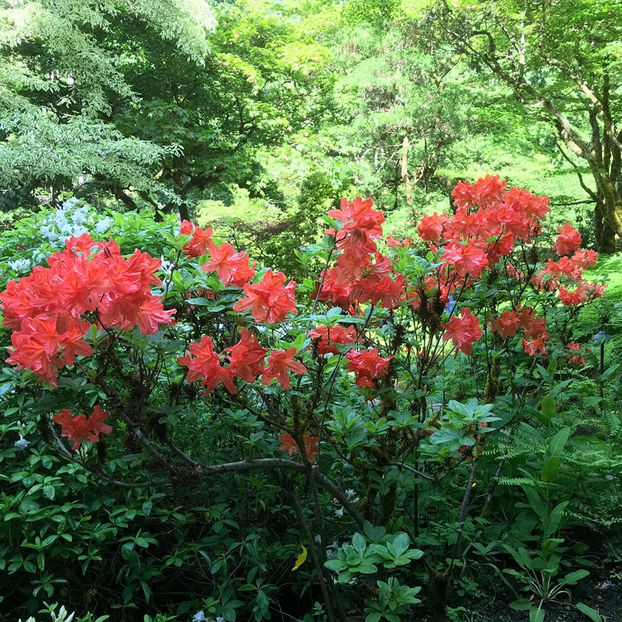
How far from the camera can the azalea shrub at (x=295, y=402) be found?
3.91ft

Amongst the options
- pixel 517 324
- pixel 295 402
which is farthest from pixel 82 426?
pixel 517 324

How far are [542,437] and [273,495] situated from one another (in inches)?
35.1

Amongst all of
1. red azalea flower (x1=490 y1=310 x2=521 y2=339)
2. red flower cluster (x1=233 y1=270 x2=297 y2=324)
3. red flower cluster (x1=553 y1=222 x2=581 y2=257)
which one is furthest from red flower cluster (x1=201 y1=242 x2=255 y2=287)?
red flower cluster (x1=553 y1=222 x2=581 y2=257)

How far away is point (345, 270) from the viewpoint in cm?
137

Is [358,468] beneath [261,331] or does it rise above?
beneath

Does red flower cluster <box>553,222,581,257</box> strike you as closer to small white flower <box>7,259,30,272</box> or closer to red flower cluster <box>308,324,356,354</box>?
red flower cluster <box>308,324,356,354</box>

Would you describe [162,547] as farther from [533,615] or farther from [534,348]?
[534,348]

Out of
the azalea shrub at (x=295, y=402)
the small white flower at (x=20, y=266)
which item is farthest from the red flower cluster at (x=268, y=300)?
the small white flower at (x=20, y=266)

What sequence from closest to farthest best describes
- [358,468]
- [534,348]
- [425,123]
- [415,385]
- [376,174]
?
[358,468] < [415,385] < [534,348] < [425,123] < [376,174]

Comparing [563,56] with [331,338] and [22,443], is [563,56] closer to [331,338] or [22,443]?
[331,338]

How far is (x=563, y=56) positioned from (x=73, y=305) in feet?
26.3

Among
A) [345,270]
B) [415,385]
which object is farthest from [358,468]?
[345,270]

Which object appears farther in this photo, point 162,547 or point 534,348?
point 534,348

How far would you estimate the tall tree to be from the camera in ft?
22.0
